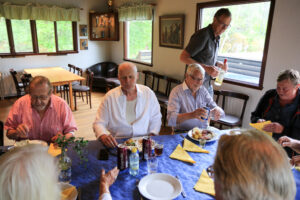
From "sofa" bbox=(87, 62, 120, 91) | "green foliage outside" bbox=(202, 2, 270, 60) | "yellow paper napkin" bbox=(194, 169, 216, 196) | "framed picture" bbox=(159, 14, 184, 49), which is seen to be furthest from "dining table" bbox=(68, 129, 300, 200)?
"sofa" bbox=(87, 62, 120, 91)

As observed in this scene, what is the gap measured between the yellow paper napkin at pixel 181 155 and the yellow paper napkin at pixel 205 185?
0.17m

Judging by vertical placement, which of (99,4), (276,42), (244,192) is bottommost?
(244,192)

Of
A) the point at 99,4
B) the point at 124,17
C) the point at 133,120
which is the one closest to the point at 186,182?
the point at 133,120

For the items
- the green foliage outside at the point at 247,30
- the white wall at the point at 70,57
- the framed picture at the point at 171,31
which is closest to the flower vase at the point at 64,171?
the green foliage outside at the point at 247,30

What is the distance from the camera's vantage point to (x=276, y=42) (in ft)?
10.1

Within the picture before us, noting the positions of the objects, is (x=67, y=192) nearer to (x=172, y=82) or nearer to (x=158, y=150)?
(x=158, y=150)

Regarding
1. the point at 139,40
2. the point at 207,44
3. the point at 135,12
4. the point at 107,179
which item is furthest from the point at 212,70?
the point at 139,40

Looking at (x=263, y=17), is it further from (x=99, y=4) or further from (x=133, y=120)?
(x=99, y=4)

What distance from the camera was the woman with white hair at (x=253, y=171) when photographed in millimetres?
689

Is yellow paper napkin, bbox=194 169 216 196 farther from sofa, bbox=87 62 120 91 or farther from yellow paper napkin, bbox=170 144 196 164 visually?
sofa, bbox=87 62 120 91

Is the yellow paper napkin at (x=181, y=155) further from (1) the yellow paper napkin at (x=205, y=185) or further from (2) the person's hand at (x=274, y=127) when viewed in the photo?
(2) the person's hand at (x=274, y=127)

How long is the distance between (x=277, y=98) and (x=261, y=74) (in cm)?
126

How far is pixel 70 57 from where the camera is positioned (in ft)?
22.3

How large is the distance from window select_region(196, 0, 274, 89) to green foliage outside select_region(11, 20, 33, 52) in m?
4.63
